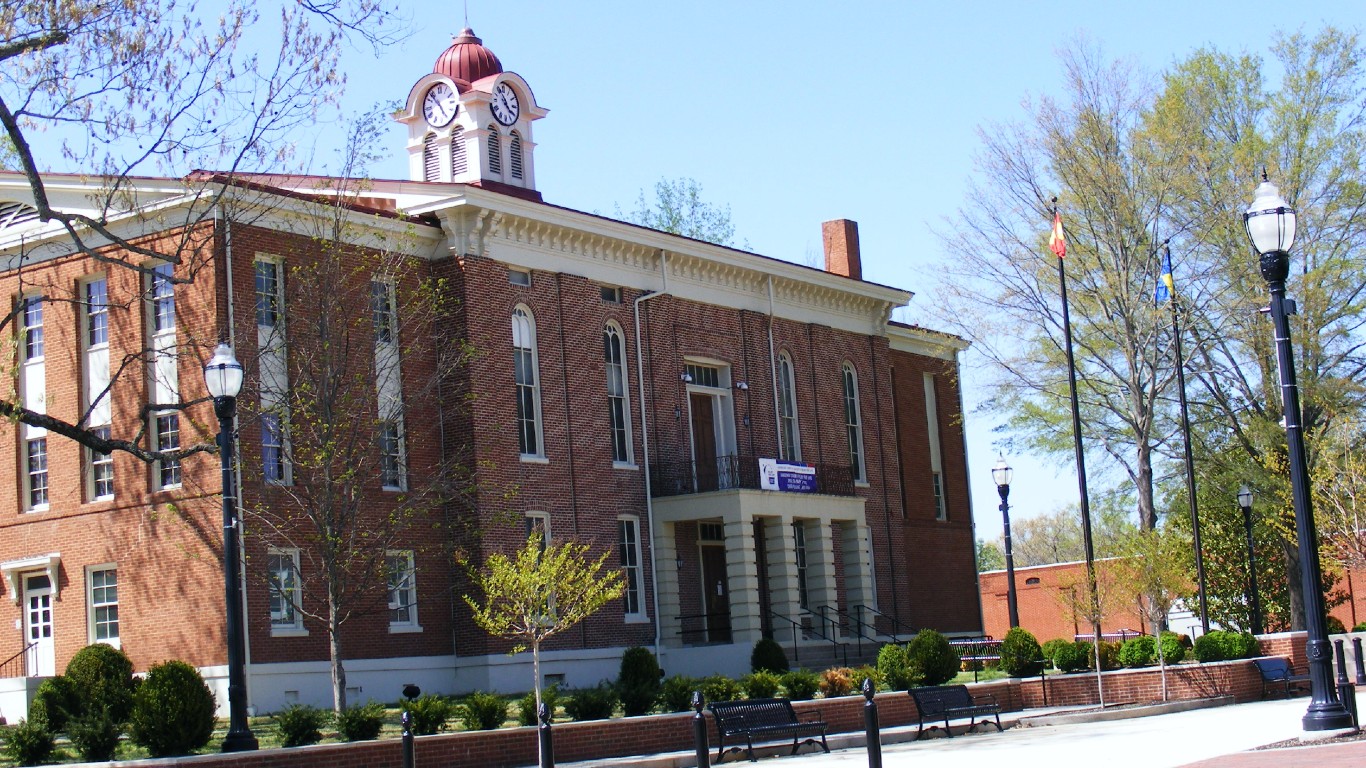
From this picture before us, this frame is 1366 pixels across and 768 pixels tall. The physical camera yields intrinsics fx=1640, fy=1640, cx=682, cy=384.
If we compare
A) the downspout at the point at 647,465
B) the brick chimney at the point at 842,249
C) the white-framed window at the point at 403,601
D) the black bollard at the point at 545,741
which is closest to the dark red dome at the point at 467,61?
the downspout at the point at 647,465

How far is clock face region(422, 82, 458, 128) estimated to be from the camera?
4016 cm

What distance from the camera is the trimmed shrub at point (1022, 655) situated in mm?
30578

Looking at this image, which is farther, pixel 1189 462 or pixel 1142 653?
pixel 1189 462

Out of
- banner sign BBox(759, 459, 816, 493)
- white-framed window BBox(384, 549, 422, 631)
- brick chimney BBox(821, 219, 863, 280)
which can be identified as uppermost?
brick chimney BBox(821, 219, 863, 280)

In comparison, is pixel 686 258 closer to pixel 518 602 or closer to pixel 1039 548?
pixel 518 602

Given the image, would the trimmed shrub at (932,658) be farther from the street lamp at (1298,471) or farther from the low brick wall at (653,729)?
the street lamp at (1298,471)

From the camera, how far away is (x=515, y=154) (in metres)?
41.2

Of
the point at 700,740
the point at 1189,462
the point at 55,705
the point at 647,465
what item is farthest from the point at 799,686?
the point at 1189,462

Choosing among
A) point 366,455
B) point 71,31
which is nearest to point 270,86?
point 71,31

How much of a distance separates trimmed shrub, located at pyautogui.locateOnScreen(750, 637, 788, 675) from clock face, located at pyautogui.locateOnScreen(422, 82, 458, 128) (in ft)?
49.0

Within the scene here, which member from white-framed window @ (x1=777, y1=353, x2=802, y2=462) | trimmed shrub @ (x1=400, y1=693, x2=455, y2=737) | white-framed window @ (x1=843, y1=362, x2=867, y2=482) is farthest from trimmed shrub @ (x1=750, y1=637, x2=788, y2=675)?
trimmed shrub @ (x1=400, y1=693, x2=455, y2=737)

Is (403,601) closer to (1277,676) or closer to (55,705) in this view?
(55,705)

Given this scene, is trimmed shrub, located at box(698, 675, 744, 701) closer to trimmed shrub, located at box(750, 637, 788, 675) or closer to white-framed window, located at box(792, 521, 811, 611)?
trimmed shrub, located at box(750, 637, 788, 675)

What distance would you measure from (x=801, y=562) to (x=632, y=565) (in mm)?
6186
